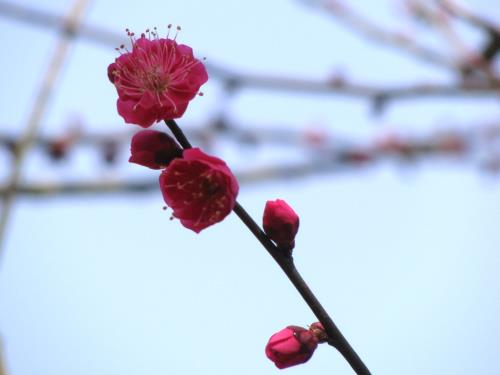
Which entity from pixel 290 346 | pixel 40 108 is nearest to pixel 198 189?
pixel 290 346

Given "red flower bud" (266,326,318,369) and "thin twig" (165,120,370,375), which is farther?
"red flower bud" (266,326,318,369)

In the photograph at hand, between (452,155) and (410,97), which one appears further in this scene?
(452,155)

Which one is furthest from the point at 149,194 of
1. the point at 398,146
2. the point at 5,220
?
the point at 398,146

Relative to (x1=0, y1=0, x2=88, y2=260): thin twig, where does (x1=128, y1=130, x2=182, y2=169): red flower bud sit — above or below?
below

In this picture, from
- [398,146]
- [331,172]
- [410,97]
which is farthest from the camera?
[398,146]

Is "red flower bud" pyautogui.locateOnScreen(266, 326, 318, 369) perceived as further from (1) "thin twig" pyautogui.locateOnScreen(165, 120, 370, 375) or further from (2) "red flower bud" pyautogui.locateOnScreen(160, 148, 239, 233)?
(2) "red flower bud" pyautogui.locateOnScreen(160, 148, 239, 233)

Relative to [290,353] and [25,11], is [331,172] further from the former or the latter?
[290,353]

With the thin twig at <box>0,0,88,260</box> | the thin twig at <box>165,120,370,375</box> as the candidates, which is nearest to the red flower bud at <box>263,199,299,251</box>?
the thin twig at <box>165,120,370,375</box>

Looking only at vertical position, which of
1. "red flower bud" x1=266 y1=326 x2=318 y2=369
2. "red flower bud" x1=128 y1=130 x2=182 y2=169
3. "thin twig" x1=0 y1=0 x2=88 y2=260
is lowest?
"red flower bud" x1=266 y1=326 x2=318 y2=369
